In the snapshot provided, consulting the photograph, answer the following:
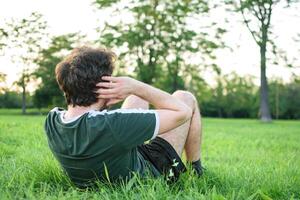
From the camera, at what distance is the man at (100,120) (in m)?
3.00

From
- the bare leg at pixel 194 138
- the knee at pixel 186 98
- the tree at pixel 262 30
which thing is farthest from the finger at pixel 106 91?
the tree at pixel 262 30

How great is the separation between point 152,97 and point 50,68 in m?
42.7

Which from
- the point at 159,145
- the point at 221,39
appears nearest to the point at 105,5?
A: the point at 221,39

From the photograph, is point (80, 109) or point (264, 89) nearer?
point (80, 109)

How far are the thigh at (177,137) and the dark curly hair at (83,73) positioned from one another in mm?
909

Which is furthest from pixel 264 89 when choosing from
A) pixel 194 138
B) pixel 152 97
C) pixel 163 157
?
pixel 152 97

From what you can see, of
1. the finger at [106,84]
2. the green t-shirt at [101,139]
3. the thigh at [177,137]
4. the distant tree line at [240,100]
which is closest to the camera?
the green t-shirt at [101,139]

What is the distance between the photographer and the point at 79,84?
311cm

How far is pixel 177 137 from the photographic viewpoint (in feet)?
12.6

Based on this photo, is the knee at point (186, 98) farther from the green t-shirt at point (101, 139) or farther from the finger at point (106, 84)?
the finger at point (106, 84)

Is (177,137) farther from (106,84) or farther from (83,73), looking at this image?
(83,73)

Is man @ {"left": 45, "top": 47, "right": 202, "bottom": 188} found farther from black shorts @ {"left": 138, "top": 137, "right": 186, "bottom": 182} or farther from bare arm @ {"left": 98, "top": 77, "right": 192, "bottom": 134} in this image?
black shorts @ {"left": 138, "top": 137, "right": 186, "bottom": 182}

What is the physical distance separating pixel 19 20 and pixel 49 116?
3209 centimetres

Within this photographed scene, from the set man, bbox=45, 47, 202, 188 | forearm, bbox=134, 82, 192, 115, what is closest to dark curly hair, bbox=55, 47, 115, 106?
man, bbox=45, 47, 202, 188
